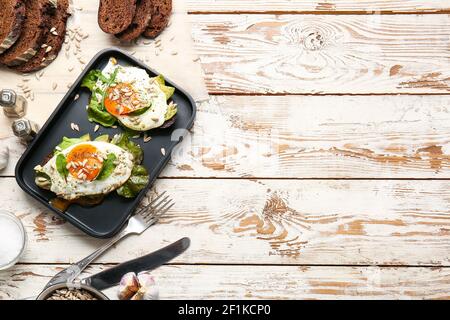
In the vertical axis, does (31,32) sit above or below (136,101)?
above

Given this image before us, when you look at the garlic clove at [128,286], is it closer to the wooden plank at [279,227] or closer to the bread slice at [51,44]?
the wooden plank at [279,227]

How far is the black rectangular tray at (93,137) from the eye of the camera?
2.09 metres

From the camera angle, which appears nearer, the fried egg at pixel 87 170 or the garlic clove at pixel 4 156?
the fried egg at pixel 87 170

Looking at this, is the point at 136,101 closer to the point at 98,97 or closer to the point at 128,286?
the point at 98,97

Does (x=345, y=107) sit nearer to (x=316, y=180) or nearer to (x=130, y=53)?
(x=316, y=180)

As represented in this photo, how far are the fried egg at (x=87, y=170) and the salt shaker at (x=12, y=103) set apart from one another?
0.22 m

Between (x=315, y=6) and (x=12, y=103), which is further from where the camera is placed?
(x=315, y=6)

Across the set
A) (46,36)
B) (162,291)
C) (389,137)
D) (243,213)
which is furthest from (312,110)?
(46,36)

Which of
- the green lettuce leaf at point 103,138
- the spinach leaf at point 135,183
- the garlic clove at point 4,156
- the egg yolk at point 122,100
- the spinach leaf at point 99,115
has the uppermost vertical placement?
the egg yolk at point 122,100

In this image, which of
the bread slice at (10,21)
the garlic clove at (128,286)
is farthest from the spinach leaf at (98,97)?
the garlic clove at (128,286)

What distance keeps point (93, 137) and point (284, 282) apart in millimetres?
817

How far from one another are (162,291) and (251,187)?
0.47 metres

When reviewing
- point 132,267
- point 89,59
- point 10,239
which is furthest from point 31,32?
point 132,267

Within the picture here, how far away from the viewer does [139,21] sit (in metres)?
2.14
